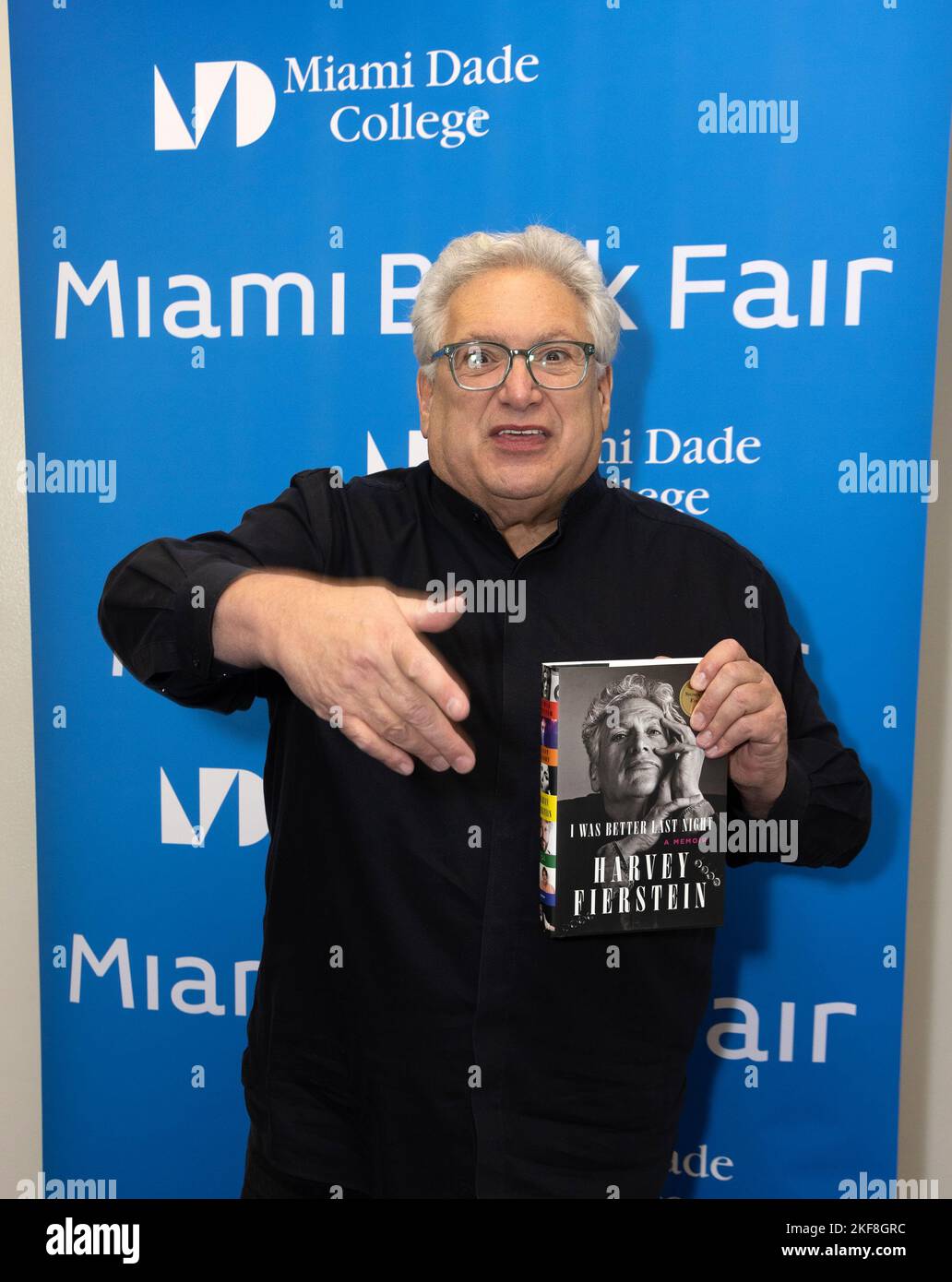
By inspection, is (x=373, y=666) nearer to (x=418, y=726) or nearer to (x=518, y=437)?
(x=418, y=726)

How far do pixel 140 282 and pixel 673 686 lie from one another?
4.05 ft

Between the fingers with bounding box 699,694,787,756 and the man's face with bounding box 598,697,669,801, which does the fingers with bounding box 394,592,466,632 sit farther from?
the fingers with bounding box 699,694,787,756

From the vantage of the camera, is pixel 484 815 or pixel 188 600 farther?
pixel 484 815

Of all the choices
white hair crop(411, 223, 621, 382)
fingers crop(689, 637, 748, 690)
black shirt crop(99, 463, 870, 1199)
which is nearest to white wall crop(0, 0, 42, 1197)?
black shirt crop(99, 463, 870, 1199)

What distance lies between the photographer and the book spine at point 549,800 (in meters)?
1.17

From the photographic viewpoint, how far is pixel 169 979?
1.89 m

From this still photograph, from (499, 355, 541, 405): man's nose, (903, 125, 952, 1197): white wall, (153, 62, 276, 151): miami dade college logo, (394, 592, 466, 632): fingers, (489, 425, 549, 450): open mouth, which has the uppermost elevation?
(153, 62, 276, 151): miami dade college logo

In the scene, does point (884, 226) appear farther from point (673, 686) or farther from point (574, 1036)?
point (574, 1036)

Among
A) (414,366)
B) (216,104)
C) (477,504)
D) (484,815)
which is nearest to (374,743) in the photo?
(484,815)

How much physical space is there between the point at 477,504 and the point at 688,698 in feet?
1.38

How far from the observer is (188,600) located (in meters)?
1.10

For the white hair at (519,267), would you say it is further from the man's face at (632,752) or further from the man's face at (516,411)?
the man's face at (632,752)

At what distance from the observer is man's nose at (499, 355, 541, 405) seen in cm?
134

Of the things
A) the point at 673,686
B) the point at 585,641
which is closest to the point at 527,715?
the point at 585,641
